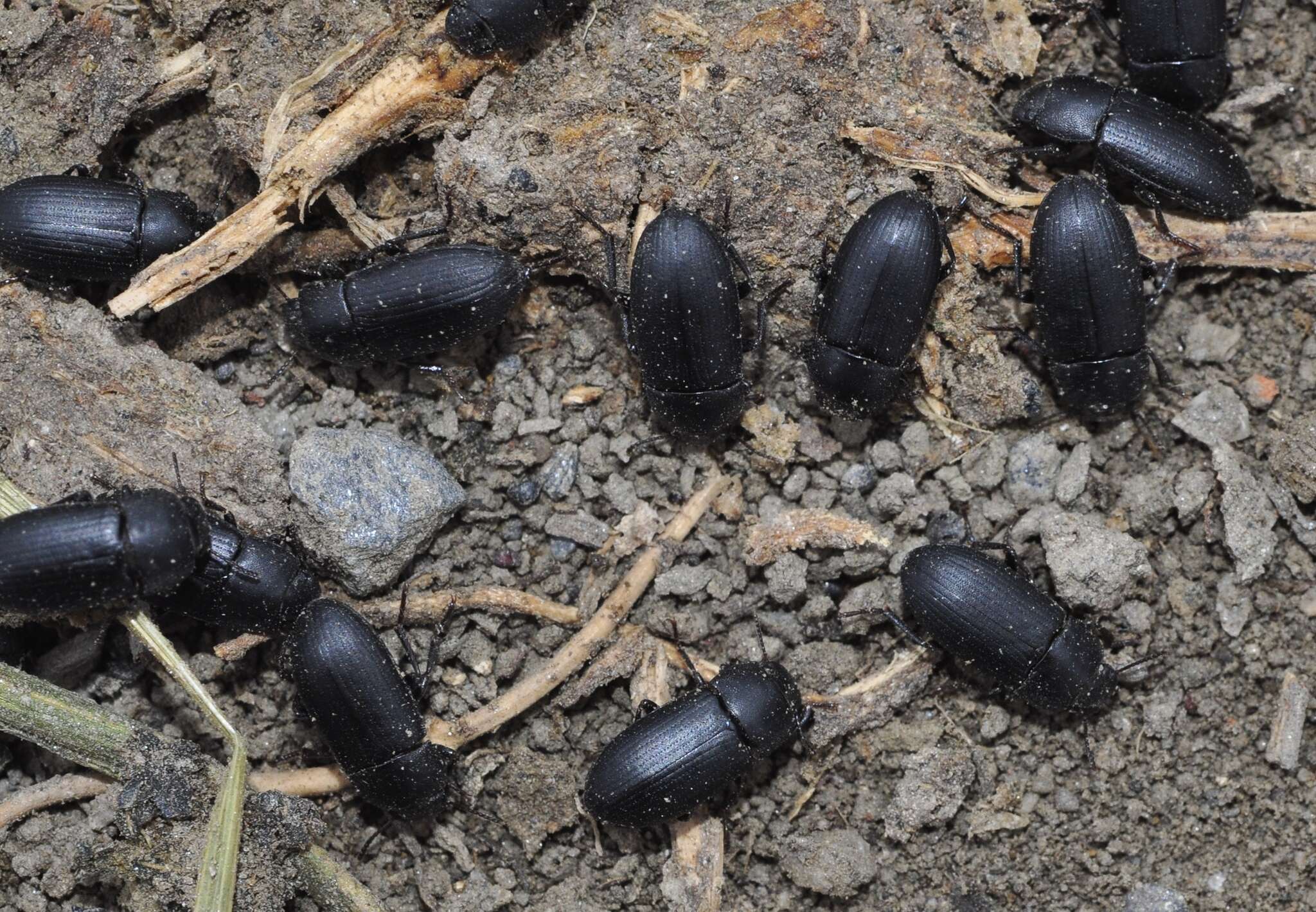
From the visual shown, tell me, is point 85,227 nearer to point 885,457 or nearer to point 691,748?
point 691,748

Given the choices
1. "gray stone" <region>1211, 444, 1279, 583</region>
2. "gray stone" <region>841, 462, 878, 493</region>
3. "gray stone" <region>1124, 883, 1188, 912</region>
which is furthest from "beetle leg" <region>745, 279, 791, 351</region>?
"gray stone" <region>1124, 883, 1188, 912</region>

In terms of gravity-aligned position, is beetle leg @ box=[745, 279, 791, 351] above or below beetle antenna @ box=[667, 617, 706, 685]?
above

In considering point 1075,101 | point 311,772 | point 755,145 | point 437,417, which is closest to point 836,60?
point 755,145

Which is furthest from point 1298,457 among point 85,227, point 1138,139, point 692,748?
point 85,227

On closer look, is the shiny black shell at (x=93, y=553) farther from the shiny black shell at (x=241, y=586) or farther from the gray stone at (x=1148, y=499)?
the gray stone at (x=1148, y=499)

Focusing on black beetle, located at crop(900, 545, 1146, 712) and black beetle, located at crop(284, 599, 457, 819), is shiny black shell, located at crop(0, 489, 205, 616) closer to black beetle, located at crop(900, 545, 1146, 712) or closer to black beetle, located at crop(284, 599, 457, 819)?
black beetle, located at crop(284, 599, 457, 819)
